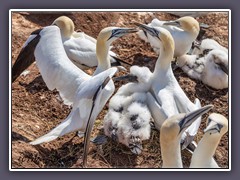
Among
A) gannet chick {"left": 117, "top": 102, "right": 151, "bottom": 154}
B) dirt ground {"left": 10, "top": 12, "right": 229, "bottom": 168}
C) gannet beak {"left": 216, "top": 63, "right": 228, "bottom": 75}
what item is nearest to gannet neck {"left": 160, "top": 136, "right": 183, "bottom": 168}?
dirt ground {"left": 10, "top": 12, "right": 229, "bottom": 168}

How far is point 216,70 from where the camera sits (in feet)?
27.5

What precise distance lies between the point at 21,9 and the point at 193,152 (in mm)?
1958

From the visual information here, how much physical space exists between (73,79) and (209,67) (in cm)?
154

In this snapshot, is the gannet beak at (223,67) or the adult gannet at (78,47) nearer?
the gannet beak at (223,67)

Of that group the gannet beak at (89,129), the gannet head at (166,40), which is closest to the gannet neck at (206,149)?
the gannet beak at (89,129)

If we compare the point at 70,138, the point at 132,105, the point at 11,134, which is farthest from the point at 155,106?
the point at 11,134

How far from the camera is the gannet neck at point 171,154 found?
6804 mm

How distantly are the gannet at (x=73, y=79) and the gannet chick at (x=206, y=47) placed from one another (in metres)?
1.05

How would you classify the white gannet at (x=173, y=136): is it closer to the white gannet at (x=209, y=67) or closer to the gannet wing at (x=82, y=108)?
the gannet wing at (x=82, y=108)

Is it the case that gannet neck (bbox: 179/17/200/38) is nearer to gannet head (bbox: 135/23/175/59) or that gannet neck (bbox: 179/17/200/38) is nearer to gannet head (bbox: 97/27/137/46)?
gannet head (bbox: 135/23/175/59)

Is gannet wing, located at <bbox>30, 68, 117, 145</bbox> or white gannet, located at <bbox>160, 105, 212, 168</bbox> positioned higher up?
gannet wing, located at <bbox>30, 68, 117, 145</bbox>

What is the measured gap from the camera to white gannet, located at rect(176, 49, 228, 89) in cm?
834

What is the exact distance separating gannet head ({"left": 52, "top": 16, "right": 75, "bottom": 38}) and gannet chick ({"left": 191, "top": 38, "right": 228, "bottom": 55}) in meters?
1.38

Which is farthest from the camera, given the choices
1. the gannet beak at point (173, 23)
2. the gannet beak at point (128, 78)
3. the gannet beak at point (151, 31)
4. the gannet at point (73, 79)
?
the gannet beak at point (173, 23)
